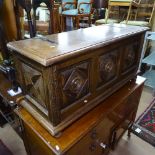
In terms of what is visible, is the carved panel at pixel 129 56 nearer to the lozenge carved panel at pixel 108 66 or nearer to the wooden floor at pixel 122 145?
the lozenge carved panel at pixel 108 66

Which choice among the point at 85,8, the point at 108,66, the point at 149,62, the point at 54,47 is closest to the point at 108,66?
the point at 108,66

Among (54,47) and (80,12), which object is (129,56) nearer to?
(54,47)

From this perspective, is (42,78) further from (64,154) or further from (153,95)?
(153,95)

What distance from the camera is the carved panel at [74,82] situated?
0.67 m

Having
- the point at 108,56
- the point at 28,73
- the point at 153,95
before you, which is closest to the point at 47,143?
the point at 28,73

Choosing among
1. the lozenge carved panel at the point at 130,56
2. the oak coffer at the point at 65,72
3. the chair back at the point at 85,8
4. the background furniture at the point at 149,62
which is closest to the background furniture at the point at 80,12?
the chair back at the point at 85,8

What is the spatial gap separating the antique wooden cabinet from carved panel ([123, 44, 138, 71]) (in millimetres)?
168

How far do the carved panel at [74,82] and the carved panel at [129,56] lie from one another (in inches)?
14.8

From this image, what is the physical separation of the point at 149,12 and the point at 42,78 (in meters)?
3.11

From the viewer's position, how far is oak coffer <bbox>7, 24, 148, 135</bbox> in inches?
24.4

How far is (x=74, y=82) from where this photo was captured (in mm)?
716

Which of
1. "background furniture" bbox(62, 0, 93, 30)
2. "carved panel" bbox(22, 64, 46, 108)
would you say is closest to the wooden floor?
"carved panel" bbox(22, 64, 46, 108)

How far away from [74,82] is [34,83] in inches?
7.6

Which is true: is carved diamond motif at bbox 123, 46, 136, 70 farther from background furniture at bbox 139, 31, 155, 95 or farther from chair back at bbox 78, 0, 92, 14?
chair back at bbox 78, 0, 92, 14
